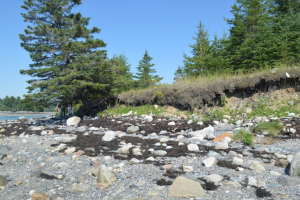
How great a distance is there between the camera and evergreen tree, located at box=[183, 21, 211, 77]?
2242cm

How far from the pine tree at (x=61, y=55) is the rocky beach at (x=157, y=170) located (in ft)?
17.6

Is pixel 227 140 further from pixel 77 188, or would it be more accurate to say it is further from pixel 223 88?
pixel 223 88

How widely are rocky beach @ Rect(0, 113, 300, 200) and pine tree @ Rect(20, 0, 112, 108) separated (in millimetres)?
5377

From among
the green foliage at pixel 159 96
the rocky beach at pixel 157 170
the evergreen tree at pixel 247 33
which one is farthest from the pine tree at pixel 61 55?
the evergreen tree at pixel 247 33

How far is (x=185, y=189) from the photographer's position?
3264 mm

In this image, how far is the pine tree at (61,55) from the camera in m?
11.6

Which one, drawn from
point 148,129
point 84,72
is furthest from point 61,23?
point 148,129

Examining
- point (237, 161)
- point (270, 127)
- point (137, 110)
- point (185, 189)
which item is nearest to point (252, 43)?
point (137, 110)

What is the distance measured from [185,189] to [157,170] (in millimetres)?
1032

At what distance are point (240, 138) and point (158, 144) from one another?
2330 mm

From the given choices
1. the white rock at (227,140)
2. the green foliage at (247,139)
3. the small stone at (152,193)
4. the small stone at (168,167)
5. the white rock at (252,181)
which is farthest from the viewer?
the white rock at (227,140)

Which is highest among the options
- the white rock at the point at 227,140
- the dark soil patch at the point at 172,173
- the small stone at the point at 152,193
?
the white rock at the point at 227,140

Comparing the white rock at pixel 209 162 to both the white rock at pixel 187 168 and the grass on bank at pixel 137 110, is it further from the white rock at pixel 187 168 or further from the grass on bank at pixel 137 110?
the grass on bank at pixel 137 110

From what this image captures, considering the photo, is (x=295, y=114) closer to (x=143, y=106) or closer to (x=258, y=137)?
(x=258, y=137)
